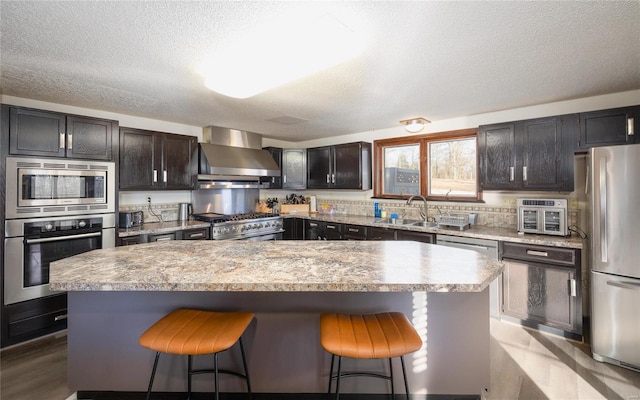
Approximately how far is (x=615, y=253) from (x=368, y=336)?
2.31m

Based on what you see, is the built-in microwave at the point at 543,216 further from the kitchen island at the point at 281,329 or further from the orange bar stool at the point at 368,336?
the orange bar stool at the point at 368,336

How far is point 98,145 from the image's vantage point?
321 centimetres

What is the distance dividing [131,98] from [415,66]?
2811 millimetres

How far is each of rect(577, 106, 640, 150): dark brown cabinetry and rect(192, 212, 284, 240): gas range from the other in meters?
3.99

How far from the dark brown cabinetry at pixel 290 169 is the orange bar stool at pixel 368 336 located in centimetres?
389

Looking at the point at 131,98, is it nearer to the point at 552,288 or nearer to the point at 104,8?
the point at 104,8

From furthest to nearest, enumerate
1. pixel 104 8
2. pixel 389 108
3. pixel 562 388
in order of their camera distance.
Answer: pixel 389 108, pixel 562 388, pixel 104 8

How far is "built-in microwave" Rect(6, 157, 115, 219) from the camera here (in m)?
2.67

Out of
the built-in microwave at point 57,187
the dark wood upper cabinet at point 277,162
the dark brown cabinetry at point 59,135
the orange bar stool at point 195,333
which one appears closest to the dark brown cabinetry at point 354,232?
the dark wood upper cabinet at point 277,162

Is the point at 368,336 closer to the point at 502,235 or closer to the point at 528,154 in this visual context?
the point at 502,235

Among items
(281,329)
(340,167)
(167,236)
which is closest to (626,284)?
(281,329)

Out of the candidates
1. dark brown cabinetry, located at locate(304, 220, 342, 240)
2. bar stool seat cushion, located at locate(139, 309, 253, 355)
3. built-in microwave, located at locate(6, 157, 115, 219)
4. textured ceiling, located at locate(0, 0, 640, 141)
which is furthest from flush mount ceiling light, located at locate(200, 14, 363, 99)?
dark brown cabinetry, located at locate(304, 220, 342, 240)

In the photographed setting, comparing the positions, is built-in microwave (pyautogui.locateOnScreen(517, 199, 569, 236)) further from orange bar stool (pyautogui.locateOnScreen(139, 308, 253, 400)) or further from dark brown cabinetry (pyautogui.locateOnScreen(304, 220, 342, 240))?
orange bar stool (pyautogui.locateOnScreen(139, 308, 253, 400))

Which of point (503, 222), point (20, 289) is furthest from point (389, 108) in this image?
point (20, 289)
